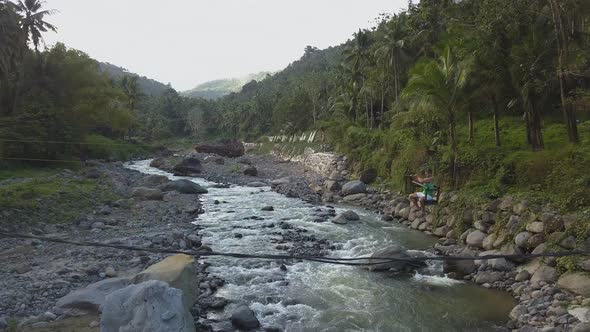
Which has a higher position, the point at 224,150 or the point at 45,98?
the point at 45,98

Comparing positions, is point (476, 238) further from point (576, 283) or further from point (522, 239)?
point (576, 283)

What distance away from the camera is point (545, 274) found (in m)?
11.6

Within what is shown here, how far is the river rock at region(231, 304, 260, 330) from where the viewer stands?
997 centimetres

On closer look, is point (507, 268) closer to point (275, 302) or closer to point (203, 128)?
point (275, 302)

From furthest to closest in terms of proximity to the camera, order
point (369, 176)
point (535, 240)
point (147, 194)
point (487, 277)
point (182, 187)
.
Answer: point (369, 176) < point (182, 187) < point (147, 194) < point (535, 240) < point (487, 277)

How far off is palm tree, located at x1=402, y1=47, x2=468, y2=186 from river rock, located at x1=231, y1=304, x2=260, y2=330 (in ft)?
46.7

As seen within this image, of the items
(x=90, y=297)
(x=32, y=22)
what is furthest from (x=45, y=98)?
(x=90, y=297)

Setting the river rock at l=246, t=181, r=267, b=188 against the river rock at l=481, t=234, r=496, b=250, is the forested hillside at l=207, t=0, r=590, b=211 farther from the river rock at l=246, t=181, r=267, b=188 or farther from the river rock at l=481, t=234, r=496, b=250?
the river rock at l=246, t=181, r=267, b=188

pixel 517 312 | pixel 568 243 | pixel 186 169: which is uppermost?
pixel 186 169

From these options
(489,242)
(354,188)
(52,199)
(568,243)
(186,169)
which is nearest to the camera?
(568,243)

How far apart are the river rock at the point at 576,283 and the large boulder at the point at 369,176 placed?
20.2 meters

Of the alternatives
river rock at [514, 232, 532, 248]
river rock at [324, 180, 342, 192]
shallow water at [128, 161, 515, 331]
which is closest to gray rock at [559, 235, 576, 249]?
river rock at [514, 232, 532, 248]

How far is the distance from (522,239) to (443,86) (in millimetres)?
9257

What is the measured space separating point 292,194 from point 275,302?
18212 millimetres
